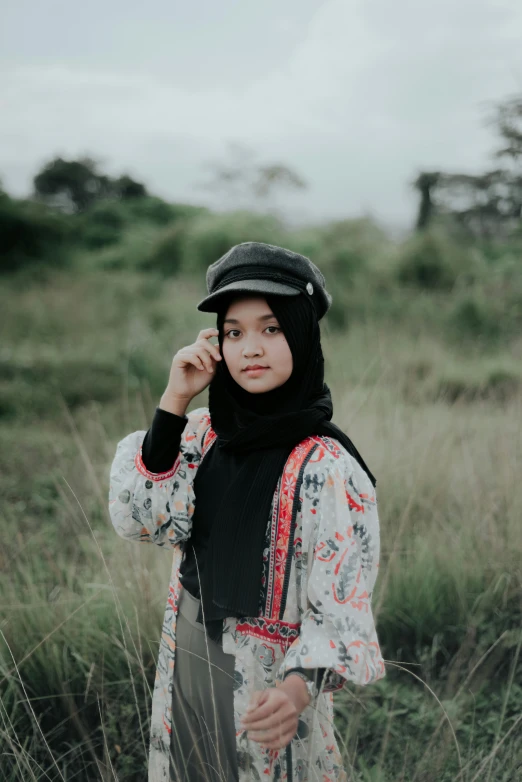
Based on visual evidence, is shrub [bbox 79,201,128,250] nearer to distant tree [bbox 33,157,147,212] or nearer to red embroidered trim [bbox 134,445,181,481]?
distant tree [bbox 33,157,147,212]

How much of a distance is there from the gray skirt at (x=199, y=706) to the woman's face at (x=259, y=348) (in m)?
0.54

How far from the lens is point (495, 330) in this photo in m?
9.00

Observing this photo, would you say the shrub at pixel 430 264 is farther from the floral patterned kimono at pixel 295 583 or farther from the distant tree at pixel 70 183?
Result: the distant tree at pixel 70 183

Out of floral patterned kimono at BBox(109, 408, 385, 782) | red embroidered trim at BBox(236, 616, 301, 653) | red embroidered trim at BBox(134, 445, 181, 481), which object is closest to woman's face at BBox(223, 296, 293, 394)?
floral patterned kimono at BBox(109, 408, 385, 782)

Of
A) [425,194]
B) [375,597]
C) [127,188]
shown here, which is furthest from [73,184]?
[375,597]

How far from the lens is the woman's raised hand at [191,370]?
4.43 feet

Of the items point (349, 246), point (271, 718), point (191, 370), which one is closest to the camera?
point (271, 718)

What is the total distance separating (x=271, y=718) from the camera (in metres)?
1.05

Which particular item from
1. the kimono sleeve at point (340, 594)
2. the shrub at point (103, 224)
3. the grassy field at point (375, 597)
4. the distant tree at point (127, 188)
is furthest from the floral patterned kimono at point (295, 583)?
the distant tree at point (127, 188)

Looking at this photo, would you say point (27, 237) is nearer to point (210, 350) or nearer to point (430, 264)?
point (430, 264)

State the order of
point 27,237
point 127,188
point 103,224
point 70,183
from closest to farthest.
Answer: point 27,237, point 103,224, point 70,183, point 127,188

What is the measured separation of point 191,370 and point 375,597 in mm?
1526

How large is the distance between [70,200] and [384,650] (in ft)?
62.8

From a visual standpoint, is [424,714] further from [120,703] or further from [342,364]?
[342,364]
